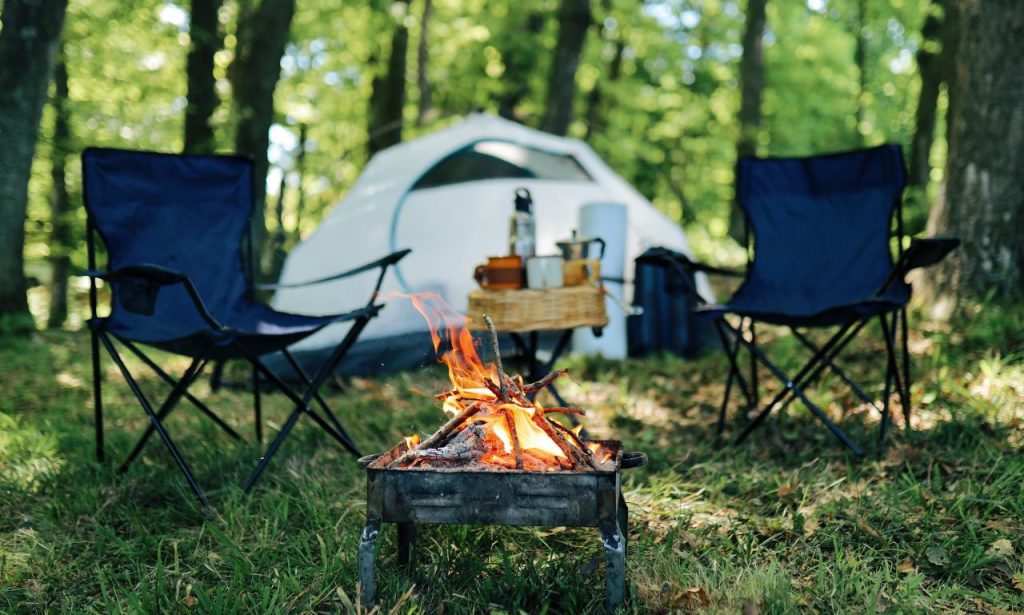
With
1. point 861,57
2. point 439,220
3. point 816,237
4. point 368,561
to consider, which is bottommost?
point 368,561

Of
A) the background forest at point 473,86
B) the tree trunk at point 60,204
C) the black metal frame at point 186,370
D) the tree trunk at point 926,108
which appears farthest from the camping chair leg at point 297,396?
the tree trunk at point 926,108

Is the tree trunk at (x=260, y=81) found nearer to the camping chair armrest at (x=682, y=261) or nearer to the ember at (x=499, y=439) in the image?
the camping chair armrest at (x=682, y=261)

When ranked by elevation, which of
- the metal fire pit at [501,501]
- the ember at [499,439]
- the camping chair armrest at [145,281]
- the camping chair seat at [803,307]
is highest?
the camping chair armrest at [145,281]

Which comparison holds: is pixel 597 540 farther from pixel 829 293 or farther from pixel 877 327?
pixel 877 327

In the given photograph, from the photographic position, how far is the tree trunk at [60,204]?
24.7ft

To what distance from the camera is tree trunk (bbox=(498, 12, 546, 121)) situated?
31.0 feet

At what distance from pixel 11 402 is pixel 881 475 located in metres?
3.38

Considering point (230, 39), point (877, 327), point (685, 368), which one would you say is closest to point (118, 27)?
point (230, 39)

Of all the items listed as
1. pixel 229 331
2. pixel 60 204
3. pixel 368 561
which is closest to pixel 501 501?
pixel 368 561

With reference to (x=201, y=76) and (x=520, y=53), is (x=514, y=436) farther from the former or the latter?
(x=520, y=53)

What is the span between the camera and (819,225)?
317cm

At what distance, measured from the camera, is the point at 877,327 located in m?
3.92

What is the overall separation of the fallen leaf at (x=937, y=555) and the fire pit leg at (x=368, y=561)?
1.25 meters

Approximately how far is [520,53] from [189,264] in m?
7.54
